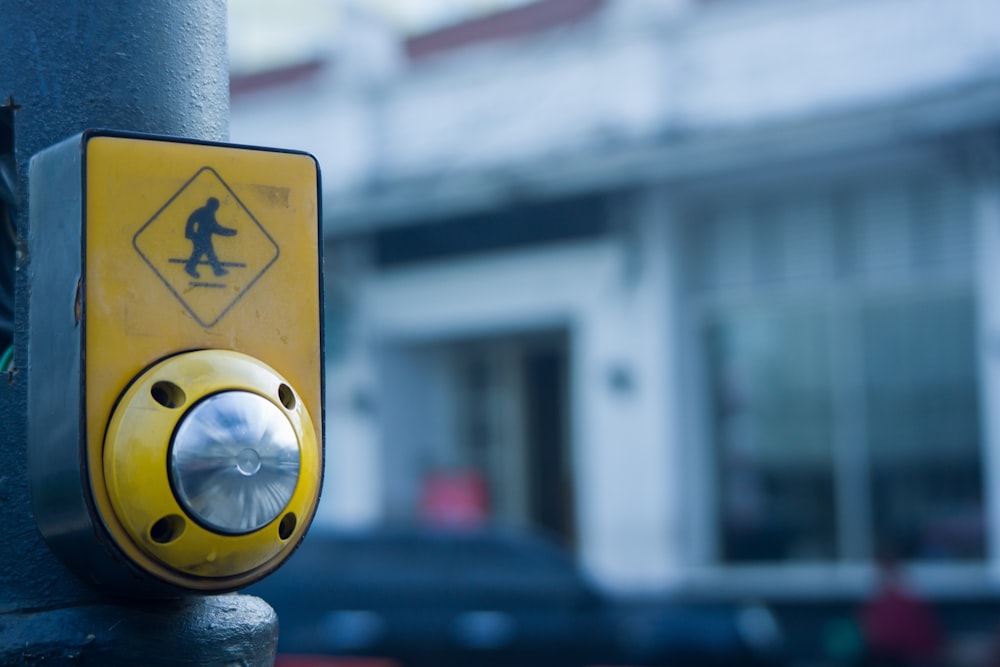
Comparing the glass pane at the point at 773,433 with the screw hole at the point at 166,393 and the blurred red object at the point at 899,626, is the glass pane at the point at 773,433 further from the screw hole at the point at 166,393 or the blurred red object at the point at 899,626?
the screw hole at the point at 166,393

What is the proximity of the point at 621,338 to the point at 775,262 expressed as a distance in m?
1.57

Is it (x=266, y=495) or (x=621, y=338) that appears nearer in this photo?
(x=266, y=495)

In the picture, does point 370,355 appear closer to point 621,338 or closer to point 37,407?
point 621,338

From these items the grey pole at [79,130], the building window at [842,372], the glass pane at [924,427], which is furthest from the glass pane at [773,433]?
the grey pole at [79,130]

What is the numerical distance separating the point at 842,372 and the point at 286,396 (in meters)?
10.8

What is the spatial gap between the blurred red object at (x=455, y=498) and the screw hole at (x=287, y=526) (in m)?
12.4

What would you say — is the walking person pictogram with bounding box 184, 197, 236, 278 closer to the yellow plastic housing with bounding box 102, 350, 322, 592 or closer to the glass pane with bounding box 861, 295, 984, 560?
the yellow plastic housing with bounding box 102, 350, 322, 592

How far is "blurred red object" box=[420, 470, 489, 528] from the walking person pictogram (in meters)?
12.4

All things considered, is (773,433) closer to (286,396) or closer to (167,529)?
(286,396)

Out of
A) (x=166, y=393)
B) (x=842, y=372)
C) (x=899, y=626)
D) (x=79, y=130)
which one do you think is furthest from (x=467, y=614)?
(x=166, y=393)

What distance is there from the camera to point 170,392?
1.16 meters

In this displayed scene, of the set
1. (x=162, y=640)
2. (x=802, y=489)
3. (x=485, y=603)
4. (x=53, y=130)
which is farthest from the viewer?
(x=802, y=489)

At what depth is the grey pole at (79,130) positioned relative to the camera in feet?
4.13

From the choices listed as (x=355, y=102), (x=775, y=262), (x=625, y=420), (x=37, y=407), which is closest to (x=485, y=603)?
(x=625, y=420)
